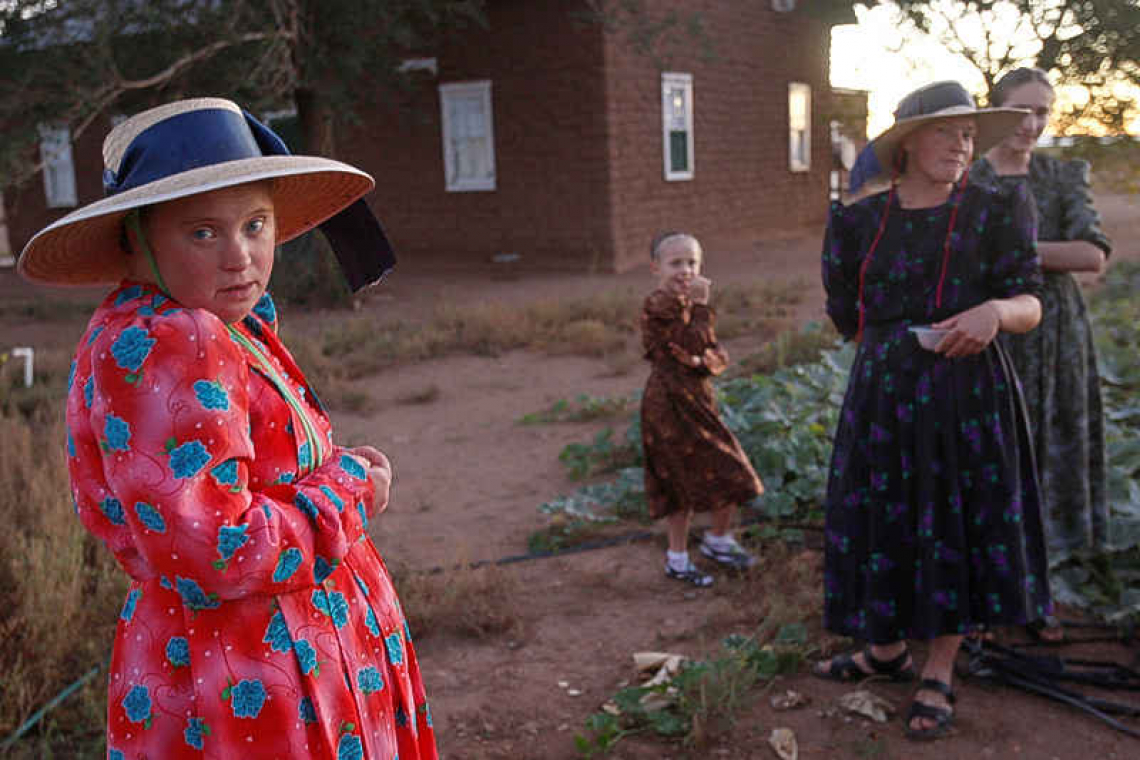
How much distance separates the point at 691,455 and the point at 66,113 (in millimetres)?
9168

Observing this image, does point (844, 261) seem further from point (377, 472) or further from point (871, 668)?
point (377, 472)

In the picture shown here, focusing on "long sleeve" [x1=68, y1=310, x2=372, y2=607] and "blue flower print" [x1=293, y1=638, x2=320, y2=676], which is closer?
"long sleeve" [x1=68, y1=310, x2=372, y2=607]

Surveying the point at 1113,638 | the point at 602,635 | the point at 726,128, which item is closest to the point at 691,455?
the point at 602,635

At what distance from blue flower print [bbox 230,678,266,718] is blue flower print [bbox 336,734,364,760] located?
0.15 m

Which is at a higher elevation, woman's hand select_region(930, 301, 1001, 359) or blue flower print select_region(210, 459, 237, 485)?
blue flower print select_region(210, 459, 237, 485)

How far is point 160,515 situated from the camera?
1.44 m

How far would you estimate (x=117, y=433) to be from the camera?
4.72ft

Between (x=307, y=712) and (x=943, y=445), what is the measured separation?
2237mm

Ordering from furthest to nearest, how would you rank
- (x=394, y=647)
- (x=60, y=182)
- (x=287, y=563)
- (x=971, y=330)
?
(x=60, y=182) < (x=971, y=330) < (x=394, y=647) < (x=287, y=563)

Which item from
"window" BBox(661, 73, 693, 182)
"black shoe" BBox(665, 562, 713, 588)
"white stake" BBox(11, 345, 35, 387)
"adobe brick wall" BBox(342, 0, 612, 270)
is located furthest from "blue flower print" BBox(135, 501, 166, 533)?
"window" BBox(661, 73, 693, 182)

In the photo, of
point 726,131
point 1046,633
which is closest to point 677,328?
point 1046,633

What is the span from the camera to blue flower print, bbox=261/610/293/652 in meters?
1.60

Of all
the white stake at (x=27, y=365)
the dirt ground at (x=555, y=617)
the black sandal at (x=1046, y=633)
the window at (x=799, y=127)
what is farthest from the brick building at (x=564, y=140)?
the black sandal at (x=1046, y=633)

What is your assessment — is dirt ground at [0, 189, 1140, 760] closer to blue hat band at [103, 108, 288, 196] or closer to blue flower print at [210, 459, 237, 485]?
blue flower print at [210, 459, 237, 485]
